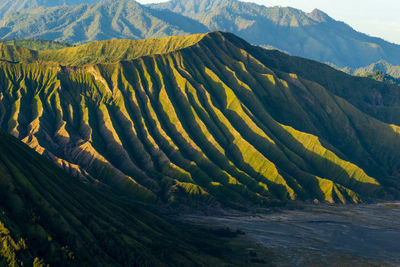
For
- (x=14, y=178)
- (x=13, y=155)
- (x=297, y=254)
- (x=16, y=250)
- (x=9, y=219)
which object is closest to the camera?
(x=16, y=250)

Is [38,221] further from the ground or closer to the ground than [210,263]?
further from the ground

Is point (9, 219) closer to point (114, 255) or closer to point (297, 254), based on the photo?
point (114, 255)

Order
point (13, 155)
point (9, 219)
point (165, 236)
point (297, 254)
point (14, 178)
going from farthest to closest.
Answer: point (297, 254)
point (165, 236)
point (13, 155)
point (14, 178)
point (9, 219)

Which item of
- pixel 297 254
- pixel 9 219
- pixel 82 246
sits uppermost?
pixel 9 219

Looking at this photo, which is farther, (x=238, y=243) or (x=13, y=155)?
(x=238, y=243)

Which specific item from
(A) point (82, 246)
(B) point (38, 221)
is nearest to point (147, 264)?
(A) point (82, 246)

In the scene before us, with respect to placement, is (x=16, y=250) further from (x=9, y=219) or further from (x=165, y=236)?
(x=165, y=236)
